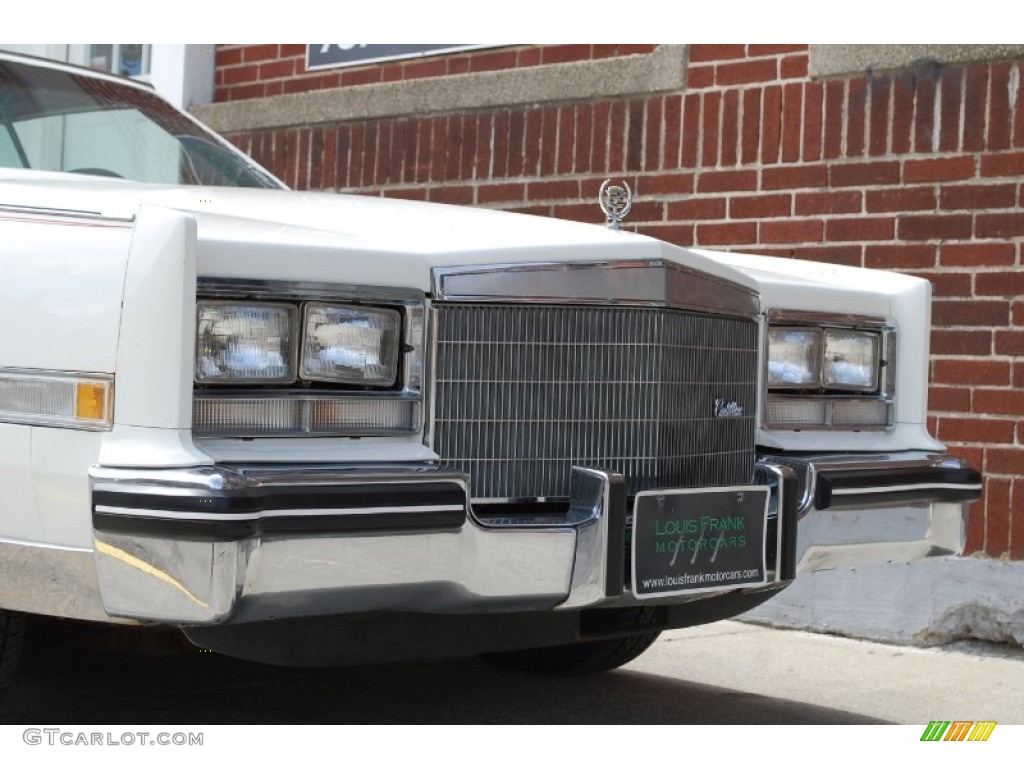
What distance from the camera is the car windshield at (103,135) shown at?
13.4 ft

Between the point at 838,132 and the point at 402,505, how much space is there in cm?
329

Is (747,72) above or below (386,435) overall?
above

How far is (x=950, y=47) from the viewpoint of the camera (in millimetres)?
5301

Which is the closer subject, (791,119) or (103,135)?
(103,135)

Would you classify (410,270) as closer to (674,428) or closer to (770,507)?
(674,428)

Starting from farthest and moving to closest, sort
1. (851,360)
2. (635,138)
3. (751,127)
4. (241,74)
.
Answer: (241,74) → (635,138) → (751,127) → (851,360)

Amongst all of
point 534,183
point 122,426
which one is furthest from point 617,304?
point 534,183

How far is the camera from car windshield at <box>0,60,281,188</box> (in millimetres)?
4074

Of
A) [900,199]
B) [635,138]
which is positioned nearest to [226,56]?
[635,138]

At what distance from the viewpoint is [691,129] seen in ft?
19.5

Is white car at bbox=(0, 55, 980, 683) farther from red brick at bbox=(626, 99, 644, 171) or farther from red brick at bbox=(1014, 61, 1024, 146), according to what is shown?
Answer: red brick at bbox=(626, 99, 644, 171)

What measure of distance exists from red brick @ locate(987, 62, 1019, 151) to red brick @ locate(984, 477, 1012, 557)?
114 centimetres

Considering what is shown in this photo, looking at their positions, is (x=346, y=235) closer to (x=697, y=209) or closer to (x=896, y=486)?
(x=896, y=486)

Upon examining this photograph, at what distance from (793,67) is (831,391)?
2154 millimetres
